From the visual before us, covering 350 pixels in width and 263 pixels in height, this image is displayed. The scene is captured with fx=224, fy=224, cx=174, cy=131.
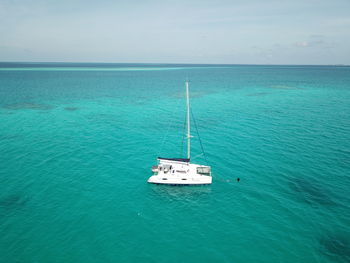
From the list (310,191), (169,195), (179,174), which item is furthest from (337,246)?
(179,174)

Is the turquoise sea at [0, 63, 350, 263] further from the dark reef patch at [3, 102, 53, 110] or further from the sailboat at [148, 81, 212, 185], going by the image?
the dark reef patch at [3, 102, 53, 110]

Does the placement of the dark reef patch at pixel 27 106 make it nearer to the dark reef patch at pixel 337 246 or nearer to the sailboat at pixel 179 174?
the sailboat at pixel 179 174

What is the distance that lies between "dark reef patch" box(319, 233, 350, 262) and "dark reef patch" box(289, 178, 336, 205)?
6.30 meters

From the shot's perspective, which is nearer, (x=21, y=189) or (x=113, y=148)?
(x=21, y=189)

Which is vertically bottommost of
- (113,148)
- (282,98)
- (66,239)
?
(66,239)

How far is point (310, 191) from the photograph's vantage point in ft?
118

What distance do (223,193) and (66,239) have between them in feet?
76.0

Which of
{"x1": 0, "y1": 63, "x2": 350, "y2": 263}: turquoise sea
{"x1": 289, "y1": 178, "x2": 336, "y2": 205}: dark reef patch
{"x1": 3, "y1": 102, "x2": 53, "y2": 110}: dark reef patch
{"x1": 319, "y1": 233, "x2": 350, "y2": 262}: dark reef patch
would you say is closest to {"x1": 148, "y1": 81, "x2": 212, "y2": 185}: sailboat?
{"x1": 0, "y1": 63, "x2": 350, "y2": 263}: turquoise sea

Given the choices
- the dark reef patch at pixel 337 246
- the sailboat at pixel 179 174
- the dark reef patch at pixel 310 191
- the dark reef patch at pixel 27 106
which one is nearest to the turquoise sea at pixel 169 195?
the dark reef patch at pixel 337 246

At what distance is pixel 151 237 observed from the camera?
2789 cm

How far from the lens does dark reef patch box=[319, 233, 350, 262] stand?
24819 mm

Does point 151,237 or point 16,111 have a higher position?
point 16,111

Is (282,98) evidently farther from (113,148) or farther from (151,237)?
(151,237)

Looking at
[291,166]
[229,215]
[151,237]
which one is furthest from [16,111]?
[291,166]
